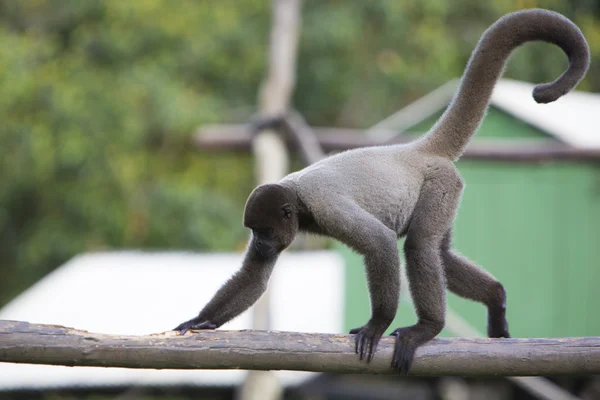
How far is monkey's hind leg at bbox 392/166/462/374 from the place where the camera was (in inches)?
161

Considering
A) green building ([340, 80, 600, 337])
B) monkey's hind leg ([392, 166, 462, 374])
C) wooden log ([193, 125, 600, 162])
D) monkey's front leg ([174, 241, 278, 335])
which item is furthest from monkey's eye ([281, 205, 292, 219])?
green building ([340, 80, 600, 337])

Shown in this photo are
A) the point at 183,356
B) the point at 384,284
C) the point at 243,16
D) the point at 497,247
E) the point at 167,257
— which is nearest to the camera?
the point at 183,356

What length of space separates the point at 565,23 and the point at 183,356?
2.46 meters

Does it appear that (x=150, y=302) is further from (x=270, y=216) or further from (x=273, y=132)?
(x=270, y=216)

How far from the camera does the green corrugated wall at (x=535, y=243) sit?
30.7ft

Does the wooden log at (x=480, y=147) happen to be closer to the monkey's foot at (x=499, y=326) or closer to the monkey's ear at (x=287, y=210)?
the monkey's foot at (x=499, y=326)

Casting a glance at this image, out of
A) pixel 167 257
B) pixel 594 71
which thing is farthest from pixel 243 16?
pixel 594 71

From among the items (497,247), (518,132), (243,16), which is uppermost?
(243,16)

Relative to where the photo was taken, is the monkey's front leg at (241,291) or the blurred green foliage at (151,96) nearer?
the monkey's front leg at (241,291)

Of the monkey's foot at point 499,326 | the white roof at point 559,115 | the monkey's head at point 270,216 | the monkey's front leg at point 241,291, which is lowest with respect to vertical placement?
the monkey's foot at point 499,326

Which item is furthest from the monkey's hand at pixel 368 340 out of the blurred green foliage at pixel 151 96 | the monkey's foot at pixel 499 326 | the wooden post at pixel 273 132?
the blurred green foliage at pixel 151 96

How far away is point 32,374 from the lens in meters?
A: 9.80

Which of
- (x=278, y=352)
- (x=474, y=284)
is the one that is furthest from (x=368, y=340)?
(x=474, y=284)

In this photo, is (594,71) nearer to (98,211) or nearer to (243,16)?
(243,16)
